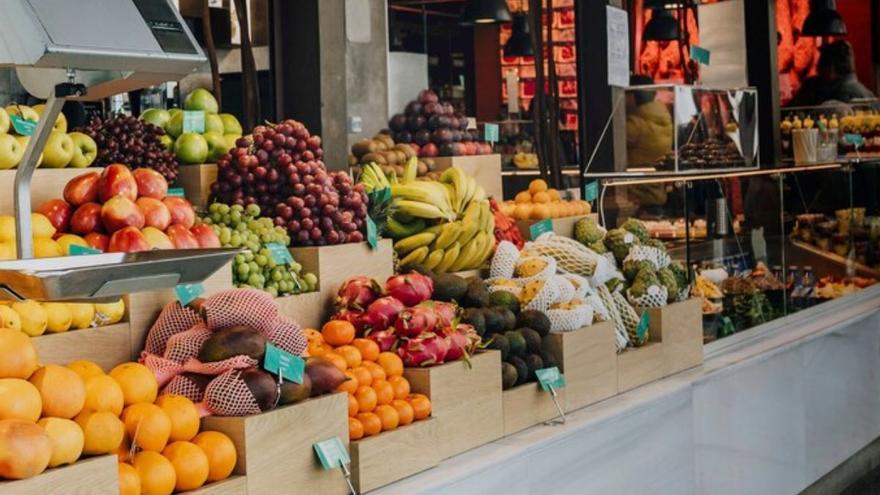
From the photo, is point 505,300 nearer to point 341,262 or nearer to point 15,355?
point 341,262

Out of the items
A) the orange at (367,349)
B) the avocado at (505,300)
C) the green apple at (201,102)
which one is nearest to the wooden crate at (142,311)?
the orange at (367,349)

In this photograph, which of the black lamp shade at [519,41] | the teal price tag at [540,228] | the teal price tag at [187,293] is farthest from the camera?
the black lamp shade at [519,41]

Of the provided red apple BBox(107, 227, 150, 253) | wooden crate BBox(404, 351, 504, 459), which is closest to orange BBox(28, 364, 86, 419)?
red apple BBox(107, 227, 150, 253)

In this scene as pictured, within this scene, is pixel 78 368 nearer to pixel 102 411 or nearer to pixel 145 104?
pixel 102 411

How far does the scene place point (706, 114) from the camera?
21.2 feet

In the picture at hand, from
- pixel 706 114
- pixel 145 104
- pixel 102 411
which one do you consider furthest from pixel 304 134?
pixel 706 114

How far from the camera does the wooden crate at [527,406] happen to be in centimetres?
390

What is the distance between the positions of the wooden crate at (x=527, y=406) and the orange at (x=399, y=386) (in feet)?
1.50

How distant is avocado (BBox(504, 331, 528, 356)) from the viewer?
13.2 ft

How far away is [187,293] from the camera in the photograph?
3150 mm

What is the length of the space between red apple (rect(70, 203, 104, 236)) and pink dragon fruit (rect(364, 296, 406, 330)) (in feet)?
2.73

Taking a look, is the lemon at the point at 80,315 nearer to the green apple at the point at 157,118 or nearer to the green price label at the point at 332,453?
the green price label at the point at 332,453

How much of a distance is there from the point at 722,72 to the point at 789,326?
280cm

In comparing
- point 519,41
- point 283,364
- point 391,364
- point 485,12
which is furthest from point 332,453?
point 519,41
